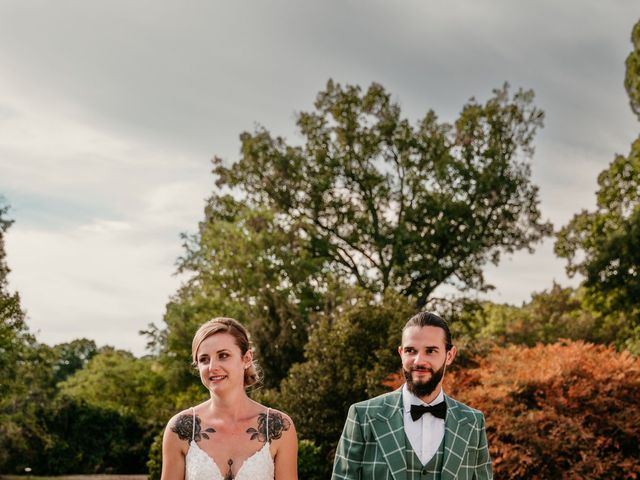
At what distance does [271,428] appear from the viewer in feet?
14.5

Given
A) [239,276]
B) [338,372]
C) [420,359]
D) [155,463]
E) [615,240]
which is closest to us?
[420,359]

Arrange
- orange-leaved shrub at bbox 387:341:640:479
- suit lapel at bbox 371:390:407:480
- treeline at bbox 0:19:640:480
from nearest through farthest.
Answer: suit lapel at bbox 371:390:407:480
orange-leaved shrub at bbox 387:341:640:479
treeline at bbox 0:19:640:480

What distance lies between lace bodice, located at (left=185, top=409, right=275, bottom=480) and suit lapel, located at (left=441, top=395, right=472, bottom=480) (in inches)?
37.6

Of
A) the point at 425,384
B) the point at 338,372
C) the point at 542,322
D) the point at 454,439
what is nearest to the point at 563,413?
the point at 338,372

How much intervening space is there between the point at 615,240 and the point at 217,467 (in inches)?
898

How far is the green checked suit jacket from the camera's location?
14.7 ft

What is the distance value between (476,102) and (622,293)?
933 centimetres

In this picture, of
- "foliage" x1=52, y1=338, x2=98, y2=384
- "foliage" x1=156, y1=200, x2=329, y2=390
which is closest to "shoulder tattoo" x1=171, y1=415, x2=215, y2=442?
"foliage" x1=156, y1=200, x2=329, y2=390

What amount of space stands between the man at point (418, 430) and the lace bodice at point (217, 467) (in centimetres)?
45

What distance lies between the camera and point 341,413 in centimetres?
1741

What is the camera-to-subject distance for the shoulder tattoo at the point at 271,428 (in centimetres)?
437

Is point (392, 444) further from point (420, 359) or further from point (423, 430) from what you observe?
point (420, 359)

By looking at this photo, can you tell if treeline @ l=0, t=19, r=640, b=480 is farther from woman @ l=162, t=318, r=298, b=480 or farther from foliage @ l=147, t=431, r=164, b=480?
woman @ l=162, t=318, r=298, b=480

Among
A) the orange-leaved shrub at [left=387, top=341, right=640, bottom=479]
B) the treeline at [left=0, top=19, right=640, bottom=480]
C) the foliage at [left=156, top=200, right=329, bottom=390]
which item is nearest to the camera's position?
the orange-leaved shrub at [left=387, top=341, right=640, bottom=479]
